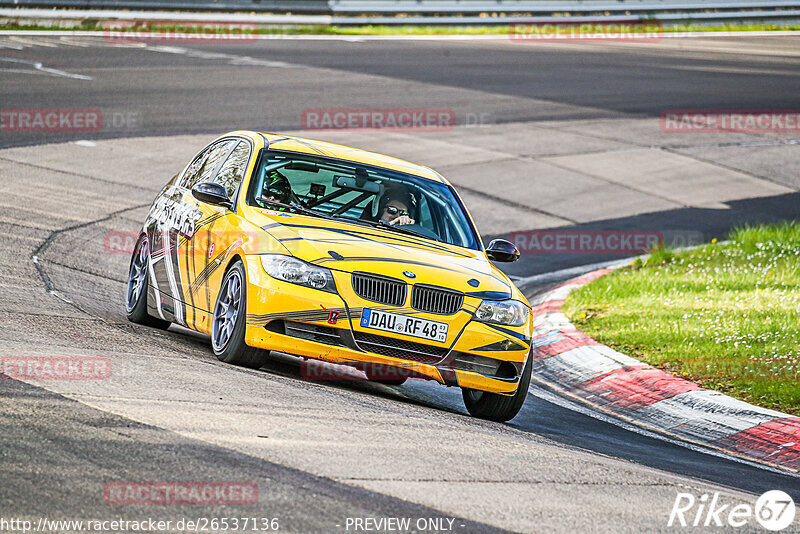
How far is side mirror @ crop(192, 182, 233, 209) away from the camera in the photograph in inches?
328

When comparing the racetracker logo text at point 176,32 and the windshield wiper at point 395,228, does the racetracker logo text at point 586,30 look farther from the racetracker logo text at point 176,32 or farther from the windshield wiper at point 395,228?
the windshield wiper at point 395,228

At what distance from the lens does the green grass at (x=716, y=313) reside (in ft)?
30.2

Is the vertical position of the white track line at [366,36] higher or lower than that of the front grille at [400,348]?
higher

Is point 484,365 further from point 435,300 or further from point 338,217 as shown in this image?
point 338,217

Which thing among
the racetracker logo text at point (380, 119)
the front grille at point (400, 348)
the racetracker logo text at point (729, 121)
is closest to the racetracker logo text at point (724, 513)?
the front grille at point (400, 348)

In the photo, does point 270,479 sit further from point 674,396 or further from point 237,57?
point 237,57

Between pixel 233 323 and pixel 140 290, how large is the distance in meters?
2.03

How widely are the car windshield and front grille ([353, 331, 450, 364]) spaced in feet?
4.20

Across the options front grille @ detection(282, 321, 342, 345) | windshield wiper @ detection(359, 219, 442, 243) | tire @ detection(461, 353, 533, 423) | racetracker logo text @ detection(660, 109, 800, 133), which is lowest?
tire @ detection(461, 353, 533, 423)

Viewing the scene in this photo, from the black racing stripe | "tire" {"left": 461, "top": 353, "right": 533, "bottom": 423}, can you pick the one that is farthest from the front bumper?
the black racing stripe

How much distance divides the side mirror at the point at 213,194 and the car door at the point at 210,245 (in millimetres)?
76

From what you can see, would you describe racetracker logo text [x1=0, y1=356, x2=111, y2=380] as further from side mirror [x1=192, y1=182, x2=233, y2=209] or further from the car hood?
side mirror [x1=192, y1=182, x2=233, y2=209]

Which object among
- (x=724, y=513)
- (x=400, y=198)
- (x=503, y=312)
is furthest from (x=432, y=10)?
(x=724, y=513)

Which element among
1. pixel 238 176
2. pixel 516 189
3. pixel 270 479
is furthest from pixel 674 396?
pixel 516 189
